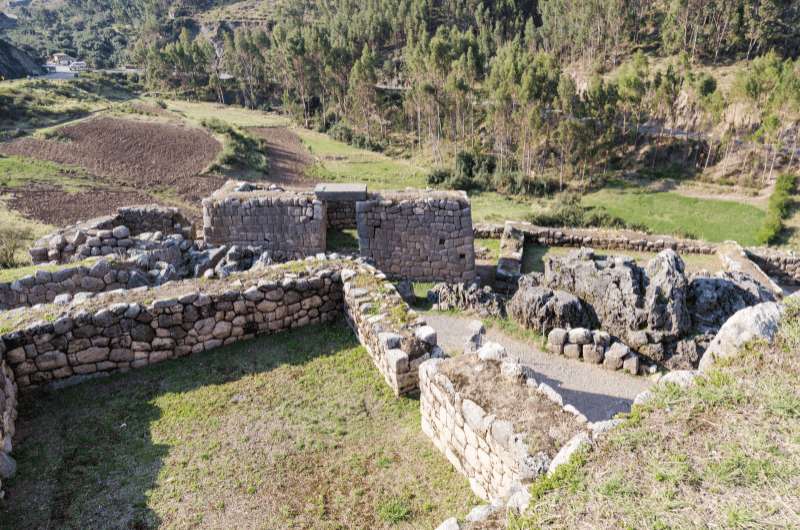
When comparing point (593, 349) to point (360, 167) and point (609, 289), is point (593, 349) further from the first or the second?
point (360, 167)

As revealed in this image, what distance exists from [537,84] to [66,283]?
130ft

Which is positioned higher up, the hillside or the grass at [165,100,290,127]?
the hillside

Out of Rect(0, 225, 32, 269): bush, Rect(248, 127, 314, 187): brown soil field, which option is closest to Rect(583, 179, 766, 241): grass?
Rect(248, 127, 314, 187): brown soil field

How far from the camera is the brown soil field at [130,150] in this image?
35469 millimetres

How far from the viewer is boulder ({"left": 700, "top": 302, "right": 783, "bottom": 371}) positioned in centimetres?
674

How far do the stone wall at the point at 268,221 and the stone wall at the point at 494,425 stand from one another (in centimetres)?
1079

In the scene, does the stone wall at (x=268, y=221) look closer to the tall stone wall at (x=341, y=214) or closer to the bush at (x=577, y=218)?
the tall stone wall at (x=341, y=214)

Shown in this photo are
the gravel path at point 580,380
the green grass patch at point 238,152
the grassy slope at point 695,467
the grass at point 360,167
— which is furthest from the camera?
the grass at point 360,167

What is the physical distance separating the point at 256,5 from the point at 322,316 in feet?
498

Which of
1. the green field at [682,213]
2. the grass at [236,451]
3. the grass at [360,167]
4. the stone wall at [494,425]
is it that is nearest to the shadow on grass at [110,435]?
the grass at [236,451]

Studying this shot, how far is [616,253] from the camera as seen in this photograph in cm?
2077

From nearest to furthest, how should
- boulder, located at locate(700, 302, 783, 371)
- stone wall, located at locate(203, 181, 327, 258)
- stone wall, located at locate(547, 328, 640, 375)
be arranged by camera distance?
1. boulder, located at locate(700, 302, 783, 371)
2. stone wall, located at locate(547, 328, 640, 375)
3. stone wall, located at locate(203, 181, 327, 258)

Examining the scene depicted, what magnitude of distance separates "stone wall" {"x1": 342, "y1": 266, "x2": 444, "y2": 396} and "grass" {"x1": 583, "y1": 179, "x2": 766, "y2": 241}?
27.5 m

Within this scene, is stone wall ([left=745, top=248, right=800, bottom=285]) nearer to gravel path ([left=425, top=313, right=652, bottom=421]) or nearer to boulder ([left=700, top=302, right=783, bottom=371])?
gravel path ([left=425, top=313, right=652, bottom=421])
